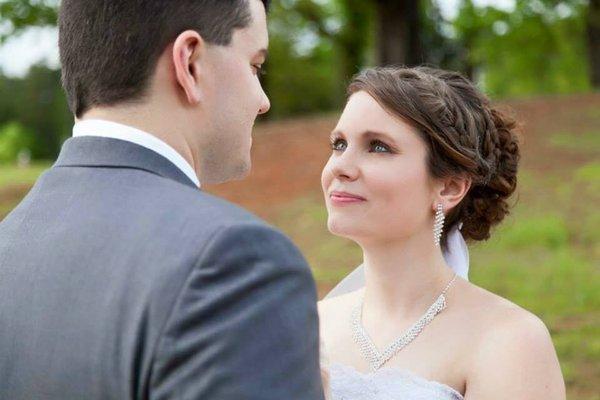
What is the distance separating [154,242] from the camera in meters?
1.78

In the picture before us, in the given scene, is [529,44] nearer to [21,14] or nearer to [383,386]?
[21,14]

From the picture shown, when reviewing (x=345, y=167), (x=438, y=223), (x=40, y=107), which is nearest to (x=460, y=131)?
(x=438, y=223)

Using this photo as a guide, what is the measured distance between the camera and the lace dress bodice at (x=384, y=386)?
3258mm

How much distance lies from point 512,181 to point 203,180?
2.04 meters

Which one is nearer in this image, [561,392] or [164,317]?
[164,317]

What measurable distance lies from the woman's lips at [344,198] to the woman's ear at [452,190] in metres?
0.34

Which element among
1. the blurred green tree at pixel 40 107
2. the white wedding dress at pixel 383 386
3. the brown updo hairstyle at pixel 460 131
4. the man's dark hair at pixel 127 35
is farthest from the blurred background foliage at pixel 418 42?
the man's dark hair at pixel 127 35

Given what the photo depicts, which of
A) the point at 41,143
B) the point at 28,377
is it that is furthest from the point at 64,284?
the point at 41,143

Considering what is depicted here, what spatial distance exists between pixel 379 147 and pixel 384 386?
2.75 ft

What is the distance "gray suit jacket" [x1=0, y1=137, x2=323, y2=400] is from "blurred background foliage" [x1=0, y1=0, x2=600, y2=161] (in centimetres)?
1552

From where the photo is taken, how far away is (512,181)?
3.89m

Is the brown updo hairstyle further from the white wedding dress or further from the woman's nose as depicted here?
the white wedding dress

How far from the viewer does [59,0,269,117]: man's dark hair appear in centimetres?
192

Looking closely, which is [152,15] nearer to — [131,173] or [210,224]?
[131,173]
